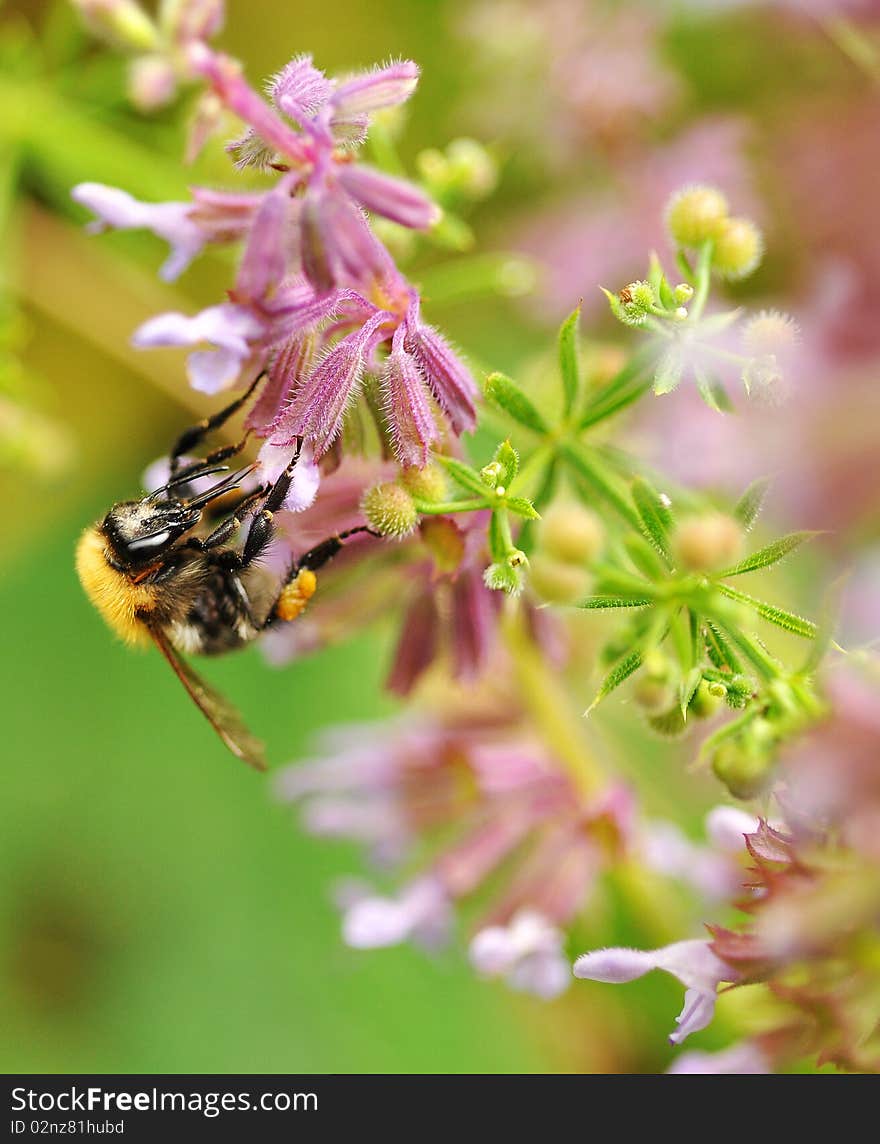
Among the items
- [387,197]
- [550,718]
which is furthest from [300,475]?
[550,718]

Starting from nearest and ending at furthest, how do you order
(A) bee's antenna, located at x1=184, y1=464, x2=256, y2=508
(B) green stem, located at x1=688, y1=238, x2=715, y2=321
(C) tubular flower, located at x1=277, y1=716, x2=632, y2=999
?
(B) green stem, located at x1=688, y1=238, x2=715, y2=321
(A) bee's antenna, located at x1=184, y1=464, x2=256, y2=508
(C) tubular flower, located at x1=277, y1=716, x2=632, y2=999

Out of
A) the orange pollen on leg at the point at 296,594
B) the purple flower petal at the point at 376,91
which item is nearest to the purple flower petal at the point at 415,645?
the orange pollen on leg at the point at 296,594

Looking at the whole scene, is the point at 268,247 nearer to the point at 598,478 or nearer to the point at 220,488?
the point at 220,488

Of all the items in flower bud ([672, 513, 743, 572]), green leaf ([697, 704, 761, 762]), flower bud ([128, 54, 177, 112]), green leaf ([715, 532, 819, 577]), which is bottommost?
green leaf ([697, 704, 761, 762])

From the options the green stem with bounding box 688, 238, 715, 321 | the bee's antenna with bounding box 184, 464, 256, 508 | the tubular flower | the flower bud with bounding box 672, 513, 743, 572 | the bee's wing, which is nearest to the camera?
the flower bud with bounding box 672, 513, 743, 572

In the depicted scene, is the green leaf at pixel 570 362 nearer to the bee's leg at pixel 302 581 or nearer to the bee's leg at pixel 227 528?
the bee's leg at pixel 302 581

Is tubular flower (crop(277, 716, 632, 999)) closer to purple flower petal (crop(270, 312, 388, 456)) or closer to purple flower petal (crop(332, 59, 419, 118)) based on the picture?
purple flower petal (crop(270, 312, 388, 456))

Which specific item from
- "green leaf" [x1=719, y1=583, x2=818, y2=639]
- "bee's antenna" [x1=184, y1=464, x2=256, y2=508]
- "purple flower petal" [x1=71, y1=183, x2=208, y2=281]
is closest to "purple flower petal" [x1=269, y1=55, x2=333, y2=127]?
"purple flower petal" [x1=71, y1=183, x2=208, y2=281]

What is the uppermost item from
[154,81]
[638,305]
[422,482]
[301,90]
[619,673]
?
[154,81]
